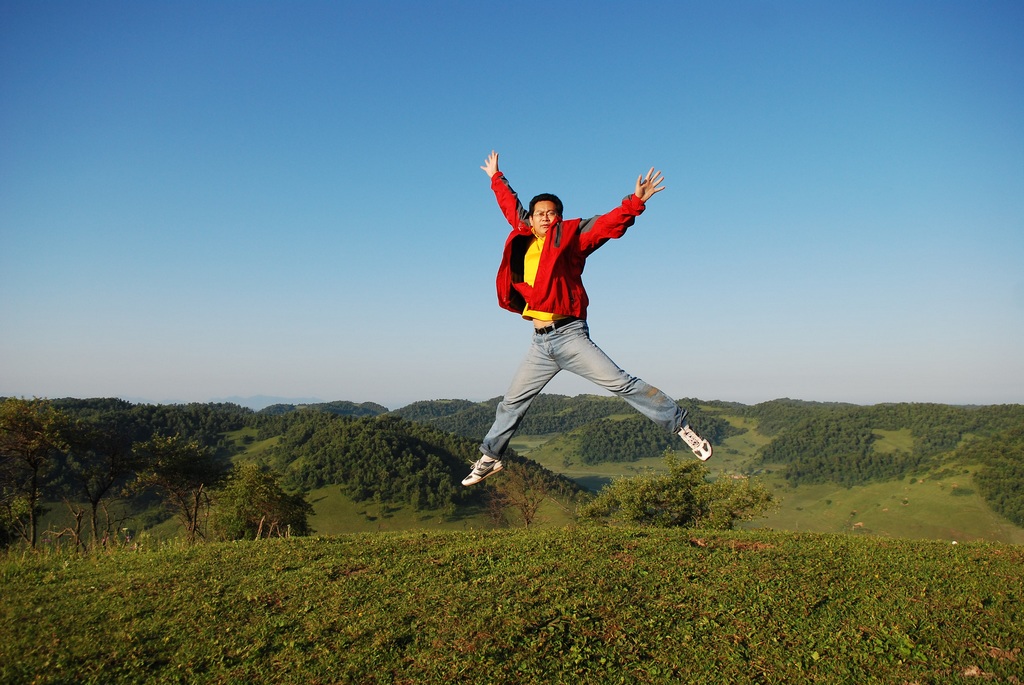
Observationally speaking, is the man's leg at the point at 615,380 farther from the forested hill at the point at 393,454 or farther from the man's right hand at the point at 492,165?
the forested hill at the point at 393,454

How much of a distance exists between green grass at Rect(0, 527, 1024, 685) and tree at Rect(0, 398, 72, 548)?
81.7 feet

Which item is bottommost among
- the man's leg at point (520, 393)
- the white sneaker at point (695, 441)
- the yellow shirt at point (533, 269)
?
the white sneaker at point (695, 441)

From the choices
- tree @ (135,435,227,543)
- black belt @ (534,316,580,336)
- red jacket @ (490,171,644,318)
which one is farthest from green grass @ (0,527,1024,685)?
tree @ (135,435,227,543)

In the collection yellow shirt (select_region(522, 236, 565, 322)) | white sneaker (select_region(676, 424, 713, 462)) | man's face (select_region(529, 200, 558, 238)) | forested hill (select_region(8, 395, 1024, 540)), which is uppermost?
man's face (select_region(529, 200, 558, 238))

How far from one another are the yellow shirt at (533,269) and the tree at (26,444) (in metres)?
31.6

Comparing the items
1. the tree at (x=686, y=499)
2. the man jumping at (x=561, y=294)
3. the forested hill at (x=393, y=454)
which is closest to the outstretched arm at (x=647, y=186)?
the man jumping at (x=561, y=294)

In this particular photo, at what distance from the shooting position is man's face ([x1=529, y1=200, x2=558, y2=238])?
20.1ft

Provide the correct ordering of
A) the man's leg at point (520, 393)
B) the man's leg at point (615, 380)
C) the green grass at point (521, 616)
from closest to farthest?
the green grass at point (521, 616), the man's leg at point (615, 380), the man's leg at point (520, 393)

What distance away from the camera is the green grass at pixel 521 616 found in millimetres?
5242

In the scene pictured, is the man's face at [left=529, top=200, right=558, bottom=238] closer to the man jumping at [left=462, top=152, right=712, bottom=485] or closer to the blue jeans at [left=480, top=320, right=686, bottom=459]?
the man jumping at [left=462, top=152, right=712, bottom=485]

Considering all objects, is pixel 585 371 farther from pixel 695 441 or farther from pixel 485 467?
pixel 485 467

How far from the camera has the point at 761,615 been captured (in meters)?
6.45

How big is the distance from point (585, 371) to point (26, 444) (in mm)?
33981

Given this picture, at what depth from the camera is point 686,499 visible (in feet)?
123
